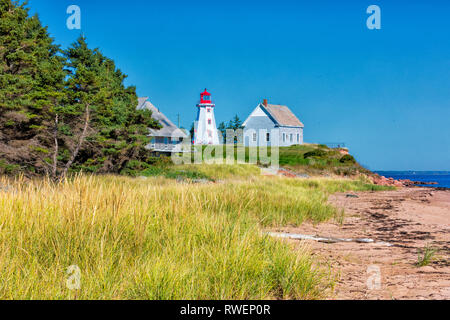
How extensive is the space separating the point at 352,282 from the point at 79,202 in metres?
3.83

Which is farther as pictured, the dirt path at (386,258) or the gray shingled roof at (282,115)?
the gray shingled roof at (282,115)

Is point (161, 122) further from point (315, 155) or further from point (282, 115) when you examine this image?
point (315, 155)

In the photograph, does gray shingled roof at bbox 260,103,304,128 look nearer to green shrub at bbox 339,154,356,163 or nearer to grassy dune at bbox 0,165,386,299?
green shrub at bbox 339,154,356,163

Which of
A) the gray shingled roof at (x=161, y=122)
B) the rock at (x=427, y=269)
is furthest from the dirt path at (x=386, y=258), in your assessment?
the gray shingled roof at (x=161, y=122)

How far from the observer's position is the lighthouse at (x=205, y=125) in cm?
5434

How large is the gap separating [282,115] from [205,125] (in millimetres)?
11659

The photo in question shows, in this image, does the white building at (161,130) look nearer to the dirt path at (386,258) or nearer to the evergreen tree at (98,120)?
the evergreen tree at (98,120)

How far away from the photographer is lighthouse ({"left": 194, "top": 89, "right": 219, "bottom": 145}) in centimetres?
5434

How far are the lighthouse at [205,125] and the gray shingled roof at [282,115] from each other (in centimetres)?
809

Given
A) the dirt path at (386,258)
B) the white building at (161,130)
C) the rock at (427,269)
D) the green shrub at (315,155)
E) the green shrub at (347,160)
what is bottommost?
the dirt path at (386,258)

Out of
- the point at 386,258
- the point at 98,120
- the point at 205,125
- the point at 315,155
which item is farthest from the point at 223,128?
the point at 386,258

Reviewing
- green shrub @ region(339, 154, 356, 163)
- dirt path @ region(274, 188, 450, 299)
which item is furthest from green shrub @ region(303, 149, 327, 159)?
dirt path @ region(274, 188, 450, 299)
